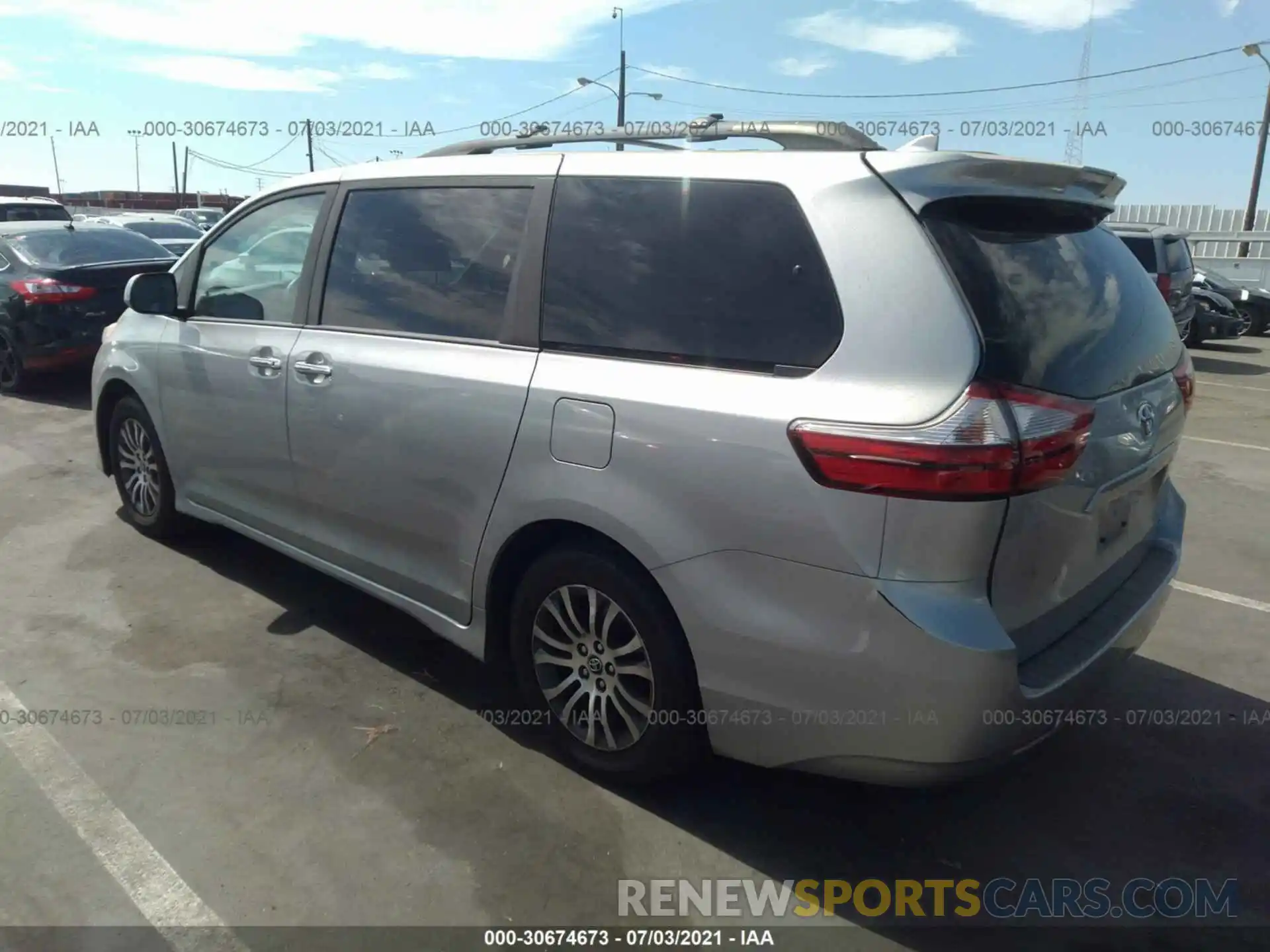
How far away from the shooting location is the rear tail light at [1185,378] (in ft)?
10.3

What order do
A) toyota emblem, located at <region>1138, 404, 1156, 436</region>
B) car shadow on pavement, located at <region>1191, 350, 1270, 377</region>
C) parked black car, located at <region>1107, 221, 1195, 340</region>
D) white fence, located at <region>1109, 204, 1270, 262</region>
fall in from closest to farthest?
toyota emblem, located at <region>1138, 404, 1156, 436</region>
parked black car, located at <region>1107, 221, 1195, 340</region>
car shadow on pavement, located at <region>1191, 350, 1270, 377</region>
white fence, located at <region>1109, 204, 1270, 262</region>

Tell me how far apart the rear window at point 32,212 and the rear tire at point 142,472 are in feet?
45.5

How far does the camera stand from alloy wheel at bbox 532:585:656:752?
2.87m

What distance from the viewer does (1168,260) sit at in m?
12.1

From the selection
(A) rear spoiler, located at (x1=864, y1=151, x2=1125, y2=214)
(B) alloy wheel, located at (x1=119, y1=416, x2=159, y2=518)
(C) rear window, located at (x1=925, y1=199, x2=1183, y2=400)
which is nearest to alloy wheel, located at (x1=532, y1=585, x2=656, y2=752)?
(C) rear window, located at (x1=925, y1=199, x2=1183, y2=400)

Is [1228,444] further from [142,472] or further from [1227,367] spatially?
[142,472]

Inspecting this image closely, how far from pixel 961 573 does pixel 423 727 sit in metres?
2.05

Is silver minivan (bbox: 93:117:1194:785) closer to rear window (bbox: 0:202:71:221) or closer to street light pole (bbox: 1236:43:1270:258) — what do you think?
rear window (bbox: 0:202:71:221)

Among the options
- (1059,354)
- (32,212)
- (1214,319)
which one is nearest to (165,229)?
(32,212)

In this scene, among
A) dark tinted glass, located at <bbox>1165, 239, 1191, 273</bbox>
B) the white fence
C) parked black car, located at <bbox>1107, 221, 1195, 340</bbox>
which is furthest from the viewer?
the white fence

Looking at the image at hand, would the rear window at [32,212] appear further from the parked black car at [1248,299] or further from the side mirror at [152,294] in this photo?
the parked black car at [1248,299]

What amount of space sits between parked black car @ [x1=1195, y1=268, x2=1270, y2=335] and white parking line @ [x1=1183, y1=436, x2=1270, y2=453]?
9.10m

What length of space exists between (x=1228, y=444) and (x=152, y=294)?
8.38 m

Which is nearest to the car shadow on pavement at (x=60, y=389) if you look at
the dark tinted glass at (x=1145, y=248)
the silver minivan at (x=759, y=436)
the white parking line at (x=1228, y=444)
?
the silver minivan at (x=759, y=436)
